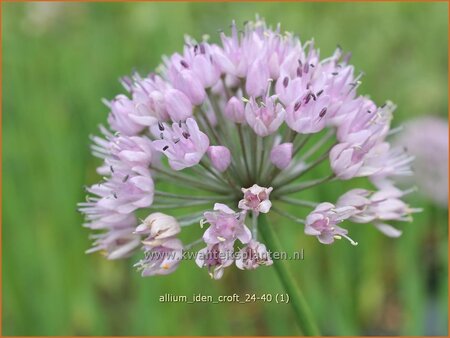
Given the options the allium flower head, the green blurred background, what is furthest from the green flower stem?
the green blurred background

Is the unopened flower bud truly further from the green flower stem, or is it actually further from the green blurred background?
the green blurred background

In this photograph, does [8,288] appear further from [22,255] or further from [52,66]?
[52,66]

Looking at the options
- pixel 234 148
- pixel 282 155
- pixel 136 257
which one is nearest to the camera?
pixel 282 155

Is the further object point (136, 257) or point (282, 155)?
point (136, 257)

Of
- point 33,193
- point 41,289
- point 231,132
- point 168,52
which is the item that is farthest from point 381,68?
point 231,132

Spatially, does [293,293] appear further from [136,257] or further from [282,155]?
[136,257]

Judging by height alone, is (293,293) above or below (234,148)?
below

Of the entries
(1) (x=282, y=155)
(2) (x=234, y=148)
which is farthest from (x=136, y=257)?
(1) (x=282, y=155)
